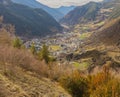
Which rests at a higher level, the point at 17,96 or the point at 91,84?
the point at 17,96

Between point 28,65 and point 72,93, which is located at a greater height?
point 28,65

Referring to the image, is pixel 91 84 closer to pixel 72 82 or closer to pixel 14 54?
pixel 72 82

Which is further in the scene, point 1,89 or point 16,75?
point 16,75

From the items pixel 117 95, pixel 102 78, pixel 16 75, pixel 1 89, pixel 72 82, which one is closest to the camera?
pixel 1 89

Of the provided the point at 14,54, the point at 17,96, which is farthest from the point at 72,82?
the point at 17,96

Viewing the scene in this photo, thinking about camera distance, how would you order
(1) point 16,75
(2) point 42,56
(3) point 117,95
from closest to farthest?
(3) point 117,95 → (1) point 16,75 → (2) point 42,56

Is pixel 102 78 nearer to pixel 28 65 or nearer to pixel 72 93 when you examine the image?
pixel 72 93

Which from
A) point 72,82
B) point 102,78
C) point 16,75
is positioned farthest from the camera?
point 72,82

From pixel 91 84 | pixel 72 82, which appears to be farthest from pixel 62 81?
pixel 91 84

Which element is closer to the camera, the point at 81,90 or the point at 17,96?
the point at 17,96
